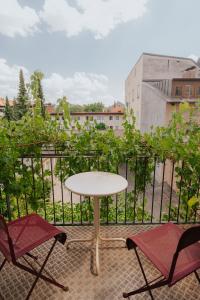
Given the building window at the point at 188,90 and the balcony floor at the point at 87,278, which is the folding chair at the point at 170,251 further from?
the building window at the point at 188,90

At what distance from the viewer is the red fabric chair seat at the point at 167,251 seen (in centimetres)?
122

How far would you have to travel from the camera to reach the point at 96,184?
1.87 metres

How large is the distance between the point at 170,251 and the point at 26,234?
1.19 metres

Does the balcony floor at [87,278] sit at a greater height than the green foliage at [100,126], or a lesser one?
lesser

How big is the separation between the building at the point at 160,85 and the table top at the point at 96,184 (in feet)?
36.3

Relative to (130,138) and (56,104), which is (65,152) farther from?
(130,138)

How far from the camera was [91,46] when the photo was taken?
460 inches

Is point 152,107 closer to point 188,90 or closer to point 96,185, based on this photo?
point 188,90

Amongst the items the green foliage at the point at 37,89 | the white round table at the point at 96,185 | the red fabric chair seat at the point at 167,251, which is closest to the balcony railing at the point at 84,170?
the white round table at the point at 96,185

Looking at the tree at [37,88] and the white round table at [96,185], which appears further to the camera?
the tree at [37,88]

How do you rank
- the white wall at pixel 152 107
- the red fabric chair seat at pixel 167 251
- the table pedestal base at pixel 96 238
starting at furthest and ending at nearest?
the white wall at pixel 152 107
the table pedestal base at pixel 96 238
the red fabric chair seat at pixel 167 251

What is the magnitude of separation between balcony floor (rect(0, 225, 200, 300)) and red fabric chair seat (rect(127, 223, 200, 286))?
0.49 m

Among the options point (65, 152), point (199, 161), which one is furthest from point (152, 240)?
point (65, 152)

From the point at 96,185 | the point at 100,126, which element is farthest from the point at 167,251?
the point at 100,126
